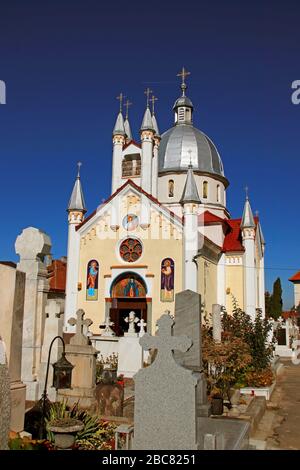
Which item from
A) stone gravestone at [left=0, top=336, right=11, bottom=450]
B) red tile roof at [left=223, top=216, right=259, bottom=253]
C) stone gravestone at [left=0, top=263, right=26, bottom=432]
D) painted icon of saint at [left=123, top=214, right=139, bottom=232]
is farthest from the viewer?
red tile roof at [left=223, top=216, right=259, bottom=253]

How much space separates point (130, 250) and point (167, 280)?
3.05 meters

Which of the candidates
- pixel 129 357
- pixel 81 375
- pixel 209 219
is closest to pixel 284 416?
pixel 81 375

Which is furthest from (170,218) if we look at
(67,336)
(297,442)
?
(297,442)

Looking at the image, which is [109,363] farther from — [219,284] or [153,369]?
[219,284]

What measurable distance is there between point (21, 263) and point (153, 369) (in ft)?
18.8

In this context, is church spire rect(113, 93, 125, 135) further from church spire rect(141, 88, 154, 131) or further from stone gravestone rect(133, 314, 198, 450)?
stone gravestone rect(133, 314, 198, 450)

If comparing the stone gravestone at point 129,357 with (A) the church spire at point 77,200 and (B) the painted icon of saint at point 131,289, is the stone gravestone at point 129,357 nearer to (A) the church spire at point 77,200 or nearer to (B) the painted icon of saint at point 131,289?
(B) the painted icon of saint at point 131,289

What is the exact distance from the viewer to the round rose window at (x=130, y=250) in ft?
81.3

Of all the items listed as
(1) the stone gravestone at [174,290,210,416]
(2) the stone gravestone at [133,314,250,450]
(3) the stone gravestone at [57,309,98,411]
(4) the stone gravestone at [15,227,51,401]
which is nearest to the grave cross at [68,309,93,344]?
(3) the stone gravestone at [57,309,98,411]

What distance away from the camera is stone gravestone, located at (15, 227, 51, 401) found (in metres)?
10.4

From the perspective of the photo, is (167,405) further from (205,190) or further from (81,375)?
(205,190)

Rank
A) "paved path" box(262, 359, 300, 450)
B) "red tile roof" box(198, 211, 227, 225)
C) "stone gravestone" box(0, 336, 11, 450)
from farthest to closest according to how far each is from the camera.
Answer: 1. "red tile roof" box(198, 211, 227, 225)
2. "paved path" box(262, 359, 300, 450)
3. "stone gravestone" box(0, 336, 11, 450)

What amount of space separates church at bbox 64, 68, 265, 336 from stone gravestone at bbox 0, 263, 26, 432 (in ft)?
48.8

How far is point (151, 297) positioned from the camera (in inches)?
934
